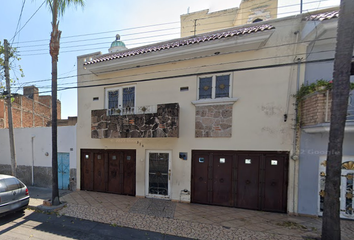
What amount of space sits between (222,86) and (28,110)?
16928 millimetres

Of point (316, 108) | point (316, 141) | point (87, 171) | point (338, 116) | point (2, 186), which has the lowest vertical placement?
point (87, 171)

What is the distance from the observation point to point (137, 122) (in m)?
6.42

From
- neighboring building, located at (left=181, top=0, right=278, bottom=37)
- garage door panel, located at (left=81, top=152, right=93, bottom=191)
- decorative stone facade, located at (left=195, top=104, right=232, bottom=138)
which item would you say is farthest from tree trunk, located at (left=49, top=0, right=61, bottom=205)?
neighboring building, located at (left=181, top=0, right=278, bottom=37)

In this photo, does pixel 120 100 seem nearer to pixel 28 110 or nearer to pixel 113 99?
pixel 113 99

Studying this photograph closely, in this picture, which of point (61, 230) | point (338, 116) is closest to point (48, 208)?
point (61, 230)

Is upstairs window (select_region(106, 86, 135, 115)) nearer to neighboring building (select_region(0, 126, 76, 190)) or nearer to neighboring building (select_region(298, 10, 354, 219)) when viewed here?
neighboring building (select_region(0, 126, 76, 190))

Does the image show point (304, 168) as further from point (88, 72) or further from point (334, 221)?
point (88, 72)

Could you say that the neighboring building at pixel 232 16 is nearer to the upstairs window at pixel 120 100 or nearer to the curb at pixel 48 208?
the upstairs window at pixel 120 100

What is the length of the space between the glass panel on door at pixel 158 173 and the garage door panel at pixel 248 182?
2.90 metres

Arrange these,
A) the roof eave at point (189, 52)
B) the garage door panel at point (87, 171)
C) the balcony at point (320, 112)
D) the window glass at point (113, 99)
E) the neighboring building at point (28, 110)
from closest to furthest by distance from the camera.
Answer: the balcony at point (320, 112) → the roof eave at point (189, 52) → the window glass at point (113, 99) → the garage door panel at point (87, 171) → the neighboring building at point (28, 110)

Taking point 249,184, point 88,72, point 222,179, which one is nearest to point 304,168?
point 249,184

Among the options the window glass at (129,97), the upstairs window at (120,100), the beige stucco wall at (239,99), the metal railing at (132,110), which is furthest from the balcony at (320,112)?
the window glass at (129,97)

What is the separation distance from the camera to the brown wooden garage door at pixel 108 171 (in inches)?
282

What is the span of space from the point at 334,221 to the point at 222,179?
3228mm
